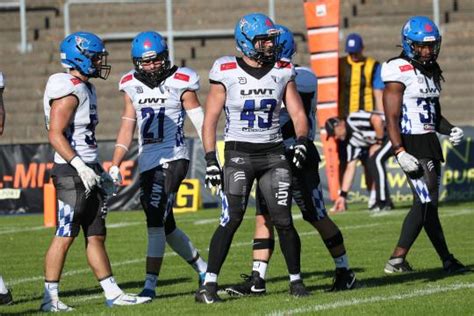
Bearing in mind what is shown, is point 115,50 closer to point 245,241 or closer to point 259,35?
point 245,241

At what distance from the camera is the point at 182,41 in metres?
24.8

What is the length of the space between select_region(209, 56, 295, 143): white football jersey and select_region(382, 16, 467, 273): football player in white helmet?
139 centimetres

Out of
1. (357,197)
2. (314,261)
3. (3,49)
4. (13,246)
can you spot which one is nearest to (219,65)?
(314,261)

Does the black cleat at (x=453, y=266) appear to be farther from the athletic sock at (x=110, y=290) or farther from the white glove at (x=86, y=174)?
the white glove at (x=86, y=174)

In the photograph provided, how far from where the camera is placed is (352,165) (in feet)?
54.3

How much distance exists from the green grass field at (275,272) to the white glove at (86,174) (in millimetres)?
828

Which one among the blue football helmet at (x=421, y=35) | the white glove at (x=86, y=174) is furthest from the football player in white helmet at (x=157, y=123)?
the blue football helmet at (x=421, y=35)

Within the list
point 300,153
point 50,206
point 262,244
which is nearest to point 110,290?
point 262,244

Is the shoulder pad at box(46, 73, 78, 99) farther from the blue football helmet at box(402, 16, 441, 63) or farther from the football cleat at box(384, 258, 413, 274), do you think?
the football cleat at box(384, 258, 413, 274)

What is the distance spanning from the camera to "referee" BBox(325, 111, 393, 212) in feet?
53.6

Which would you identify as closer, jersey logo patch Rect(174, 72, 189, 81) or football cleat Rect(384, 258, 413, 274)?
jersey logo patch Rect(174, 72, 189, 81)

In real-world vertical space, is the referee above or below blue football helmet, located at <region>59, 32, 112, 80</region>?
below

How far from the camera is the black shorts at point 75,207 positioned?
8430 mm

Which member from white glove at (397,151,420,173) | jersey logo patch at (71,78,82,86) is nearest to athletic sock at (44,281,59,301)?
jersey logo patch at (71,78,82,86)
